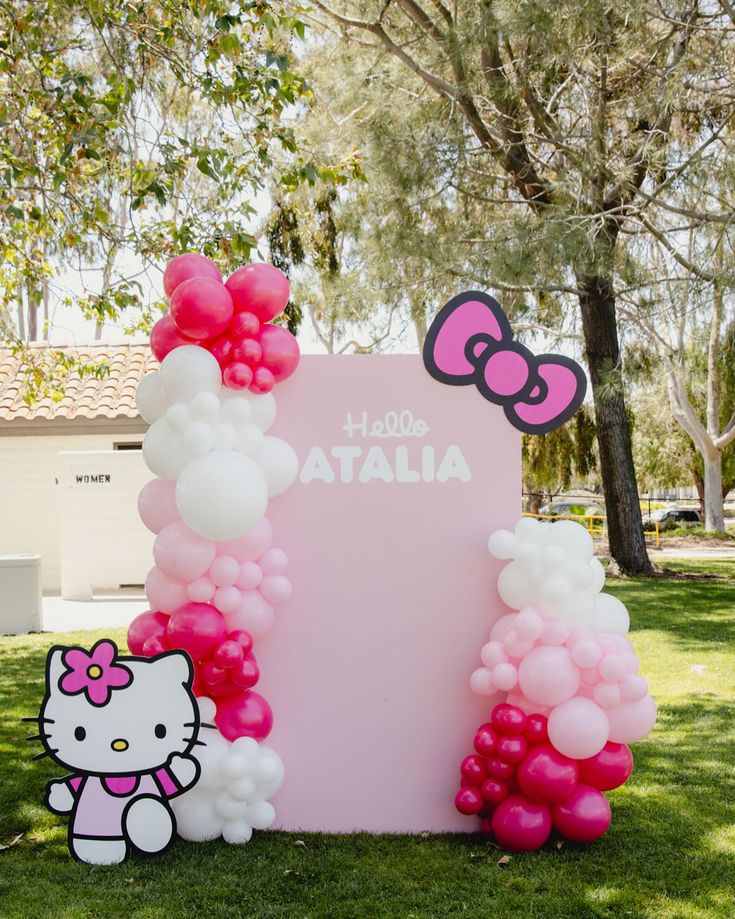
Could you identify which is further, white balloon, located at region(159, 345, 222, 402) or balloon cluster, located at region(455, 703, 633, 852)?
white balloon, located at region(159, 345, 222, 402)

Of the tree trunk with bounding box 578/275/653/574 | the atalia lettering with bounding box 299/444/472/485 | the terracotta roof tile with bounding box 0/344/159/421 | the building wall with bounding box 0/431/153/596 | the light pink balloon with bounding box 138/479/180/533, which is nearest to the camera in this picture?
the light pink balloon with bounding box 138/479/180/533

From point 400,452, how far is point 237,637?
1.03 metres

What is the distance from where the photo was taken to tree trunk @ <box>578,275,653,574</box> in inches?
454

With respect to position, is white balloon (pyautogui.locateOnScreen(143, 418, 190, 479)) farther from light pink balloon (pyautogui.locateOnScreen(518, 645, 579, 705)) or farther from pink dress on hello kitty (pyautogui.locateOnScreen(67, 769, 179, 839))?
light pink balloon (pyautogui.locateOnScreen(518, 645, 579, 705))

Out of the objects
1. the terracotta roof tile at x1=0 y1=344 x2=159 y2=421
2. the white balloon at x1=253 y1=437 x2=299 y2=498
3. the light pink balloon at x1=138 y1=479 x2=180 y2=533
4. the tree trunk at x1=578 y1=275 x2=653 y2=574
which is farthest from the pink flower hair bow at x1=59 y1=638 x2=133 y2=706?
the tree trunk at x1=578 y1=275 x2=653 y2=574

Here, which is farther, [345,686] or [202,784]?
[345,686]

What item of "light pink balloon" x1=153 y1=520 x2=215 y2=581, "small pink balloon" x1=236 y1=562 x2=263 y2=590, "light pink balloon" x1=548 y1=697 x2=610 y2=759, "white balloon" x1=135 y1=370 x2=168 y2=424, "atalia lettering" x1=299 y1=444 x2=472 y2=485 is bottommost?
"light pink balloon" x1=548 y1=697 x2=610 y2=759

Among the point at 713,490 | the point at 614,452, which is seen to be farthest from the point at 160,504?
the point at 713,490

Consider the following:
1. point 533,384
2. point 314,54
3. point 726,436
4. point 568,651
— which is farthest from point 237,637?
point 726,436

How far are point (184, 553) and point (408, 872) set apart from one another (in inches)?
58.3

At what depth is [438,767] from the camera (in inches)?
152

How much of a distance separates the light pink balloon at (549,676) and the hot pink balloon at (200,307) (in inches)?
72.8

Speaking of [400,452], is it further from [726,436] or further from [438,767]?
[726,436]

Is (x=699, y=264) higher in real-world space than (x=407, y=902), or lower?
higher
